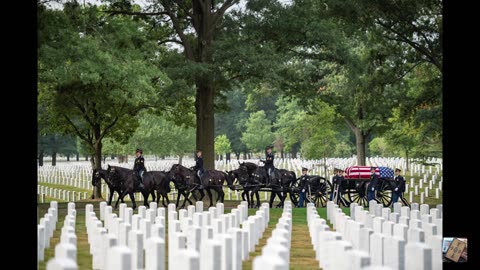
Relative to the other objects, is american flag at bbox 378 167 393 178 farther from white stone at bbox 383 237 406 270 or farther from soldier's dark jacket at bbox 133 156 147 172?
white stone at bbox 383 237 406 270

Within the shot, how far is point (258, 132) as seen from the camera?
111ft

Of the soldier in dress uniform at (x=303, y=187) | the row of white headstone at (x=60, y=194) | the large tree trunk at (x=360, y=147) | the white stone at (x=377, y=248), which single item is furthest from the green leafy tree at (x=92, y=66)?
the white stone at (x=377, y=248)

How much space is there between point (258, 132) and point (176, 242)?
26302 millimetres

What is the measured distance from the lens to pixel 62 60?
15.9m

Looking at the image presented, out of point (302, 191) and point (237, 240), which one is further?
point (302, 191)

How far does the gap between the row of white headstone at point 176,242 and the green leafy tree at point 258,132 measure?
18806 millimetres

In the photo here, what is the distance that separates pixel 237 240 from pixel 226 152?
28401mm

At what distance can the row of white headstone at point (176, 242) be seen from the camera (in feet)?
20.6

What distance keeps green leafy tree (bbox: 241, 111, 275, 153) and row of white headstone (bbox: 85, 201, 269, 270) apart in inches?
740

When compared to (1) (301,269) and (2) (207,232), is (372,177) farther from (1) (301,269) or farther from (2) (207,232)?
(2) (207,232)

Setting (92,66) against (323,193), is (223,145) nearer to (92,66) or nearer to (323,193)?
(323,193)

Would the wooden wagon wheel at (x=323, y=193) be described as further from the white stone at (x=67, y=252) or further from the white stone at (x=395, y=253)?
the white stone at (x=67, y=252)

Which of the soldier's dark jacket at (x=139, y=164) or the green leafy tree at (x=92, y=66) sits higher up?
the green leafy tree at (x=92, y=66)
